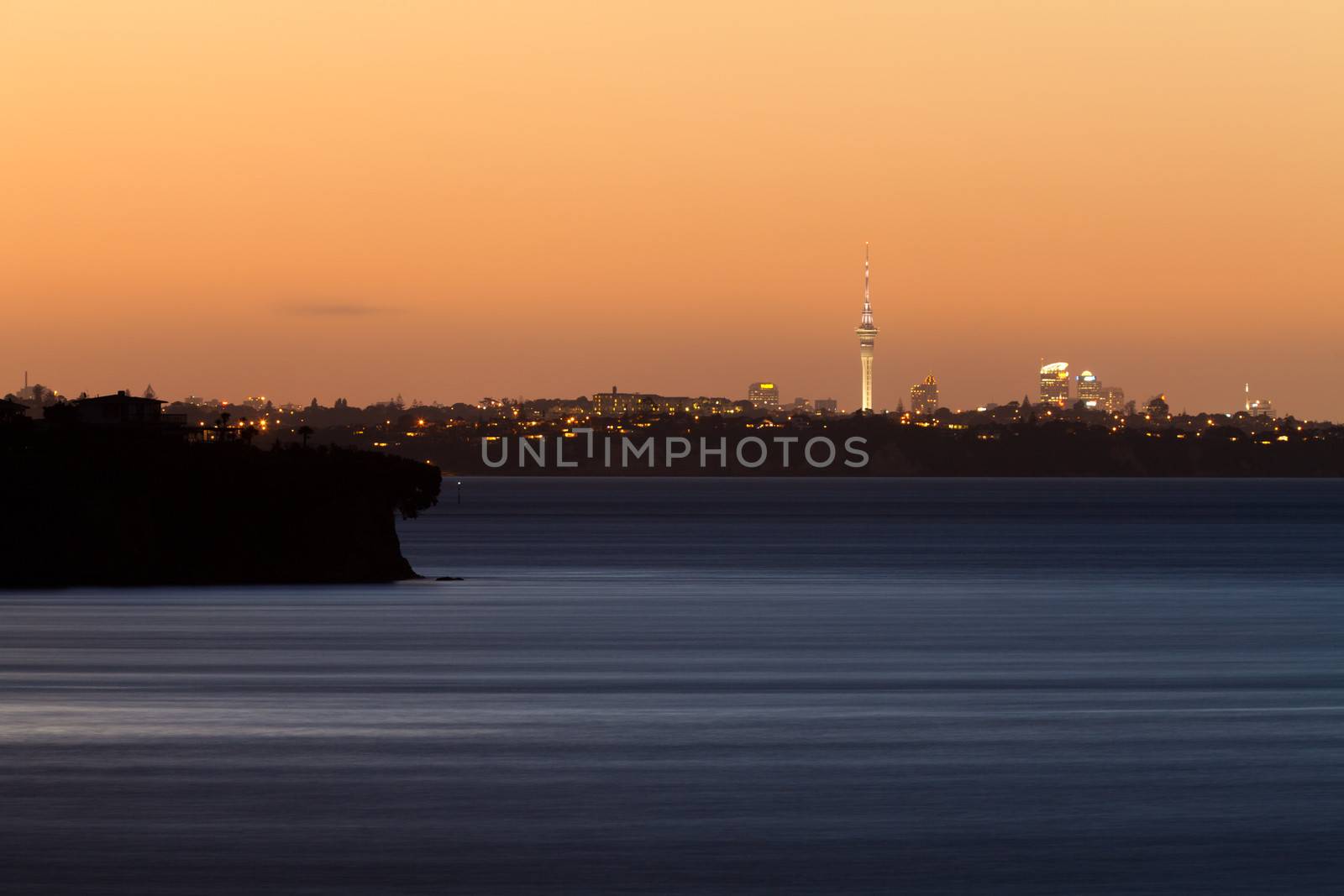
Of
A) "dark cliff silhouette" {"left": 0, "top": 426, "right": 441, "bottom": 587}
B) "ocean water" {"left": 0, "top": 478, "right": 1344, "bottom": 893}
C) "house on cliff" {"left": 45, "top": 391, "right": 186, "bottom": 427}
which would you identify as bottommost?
"ocean water" {"left": 0, "top": 478, "right": 1344, "bottom": 893}

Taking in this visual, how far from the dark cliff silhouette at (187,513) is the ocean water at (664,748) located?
46.4 ft

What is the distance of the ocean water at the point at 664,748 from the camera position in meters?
22.7

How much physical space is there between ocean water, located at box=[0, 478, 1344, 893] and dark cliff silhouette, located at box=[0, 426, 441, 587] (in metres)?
14.1

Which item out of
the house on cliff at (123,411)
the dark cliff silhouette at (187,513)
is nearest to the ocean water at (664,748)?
the dark cliff silhouette at (187,513)

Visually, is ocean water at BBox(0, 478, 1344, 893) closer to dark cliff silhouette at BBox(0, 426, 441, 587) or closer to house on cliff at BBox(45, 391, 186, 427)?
dark cliff silhouette at BBox(0, 426, 441, 587)

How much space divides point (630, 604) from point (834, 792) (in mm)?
46267

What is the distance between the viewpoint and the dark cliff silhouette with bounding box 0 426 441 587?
286ft

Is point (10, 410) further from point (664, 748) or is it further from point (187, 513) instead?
point (664, 748)

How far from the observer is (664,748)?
1288 inches

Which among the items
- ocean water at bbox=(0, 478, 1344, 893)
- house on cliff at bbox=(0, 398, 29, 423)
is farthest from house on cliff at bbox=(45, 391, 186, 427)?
ocean water at bbox=(0, 478, 1344, 893)

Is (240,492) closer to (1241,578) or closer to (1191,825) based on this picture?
(1241,578)

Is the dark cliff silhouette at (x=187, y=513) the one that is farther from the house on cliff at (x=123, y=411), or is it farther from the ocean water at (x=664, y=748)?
the house on cliff at (x=123, y=411)

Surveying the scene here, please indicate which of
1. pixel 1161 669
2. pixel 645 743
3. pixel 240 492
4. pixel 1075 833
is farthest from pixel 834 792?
pixel 240 492

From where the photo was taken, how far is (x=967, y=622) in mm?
66125
